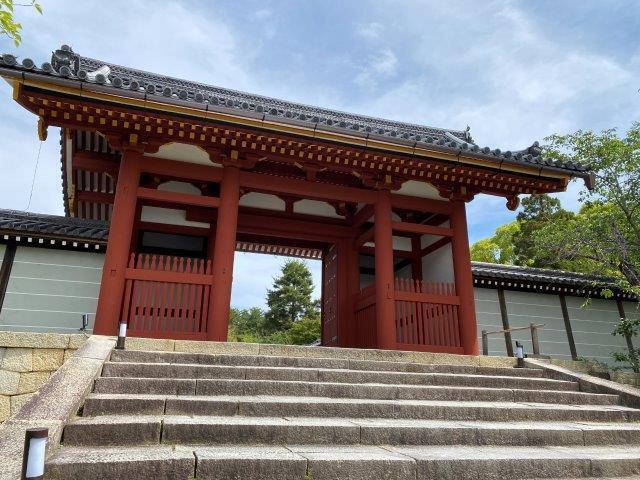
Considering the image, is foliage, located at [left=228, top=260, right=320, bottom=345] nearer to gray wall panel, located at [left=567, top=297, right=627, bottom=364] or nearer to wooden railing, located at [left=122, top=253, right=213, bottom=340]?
gray wall panel, located at [left=567, top=297, right=627, bottom=364]

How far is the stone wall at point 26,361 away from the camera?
205 inches

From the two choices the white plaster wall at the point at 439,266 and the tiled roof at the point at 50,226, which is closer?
the tiled roof at the point at 50,226

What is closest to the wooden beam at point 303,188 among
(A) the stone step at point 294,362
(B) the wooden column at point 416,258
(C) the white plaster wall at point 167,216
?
(C) the white plaster wall at point 167,216

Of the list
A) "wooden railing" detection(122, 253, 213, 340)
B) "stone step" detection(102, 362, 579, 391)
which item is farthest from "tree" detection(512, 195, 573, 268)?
"wooden railing" detection(122, 253, 213, 340)

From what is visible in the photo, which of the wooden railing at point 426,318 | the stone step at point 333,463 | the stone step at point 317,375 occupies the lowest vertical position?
the stone step at point 333,463

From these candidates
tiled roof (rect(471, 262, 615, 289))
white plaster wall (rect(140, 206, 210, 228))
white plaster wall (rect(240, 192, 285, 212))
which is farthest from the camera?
tiled roof (rect(471, 262, 615, 289))

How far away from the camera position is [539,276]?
12477 millimetres

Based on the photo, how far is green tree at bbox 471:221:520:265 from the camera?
89.2ft

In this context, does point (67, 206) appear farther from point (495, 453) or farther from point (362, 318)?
point (495, 453)

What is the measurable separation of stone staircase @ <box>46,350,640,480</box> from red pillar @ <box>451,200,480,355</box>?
7.12ft

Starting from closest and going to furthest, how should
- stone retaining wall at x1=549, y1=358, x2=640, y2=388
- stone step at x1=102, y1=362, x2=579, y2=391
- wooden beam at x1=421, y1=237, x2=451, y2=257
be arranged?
stone step at x1=102, y1=362, x2=579, y2=391, stone retaining wall at x1=549, y1=358, x2=640, y2=388, wooden beam at x1=421, y1=237, x2=451, y2=257

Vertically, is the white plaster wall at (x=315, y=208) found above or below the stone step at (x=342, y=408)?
above

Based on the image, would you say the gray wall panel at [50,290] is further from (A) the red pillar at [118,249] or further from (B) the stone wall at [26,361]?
(B) the stone wall at [26,361]

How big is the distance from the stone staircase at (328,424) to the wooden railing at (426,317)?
2159 millimetres
